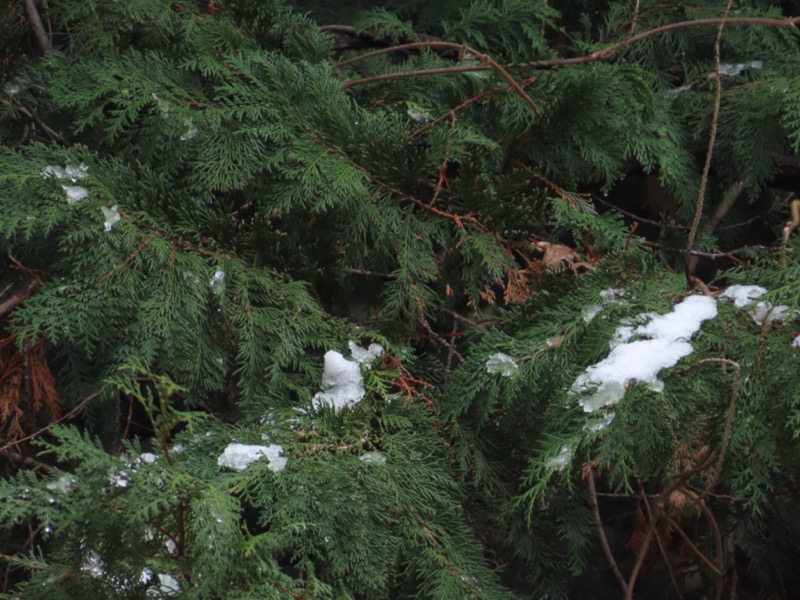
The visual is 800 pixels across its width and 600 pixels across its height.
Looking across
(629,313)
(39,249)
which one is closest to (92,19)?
(39,249)

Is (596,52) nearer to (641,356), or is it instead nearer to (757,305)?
(757,305)

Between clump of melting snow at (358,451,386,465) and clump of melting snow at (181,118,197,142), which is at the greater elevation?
clump of melting snow at (181,118,197,142)

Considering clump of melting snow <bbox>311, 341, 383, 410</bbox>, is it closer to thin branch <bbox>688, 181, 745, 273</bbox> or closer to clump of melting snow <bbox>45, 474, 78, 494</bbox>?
clump of melting snow <bbox>45, 474, 78, 494</bbox>

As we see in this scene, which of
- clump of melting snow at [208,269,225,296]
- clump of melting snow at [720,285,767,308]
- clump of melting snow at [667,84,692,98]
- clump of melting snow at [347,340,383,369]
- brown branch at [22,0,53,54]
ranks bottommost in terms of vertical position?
clump of melting snow at [347,340,383,369]

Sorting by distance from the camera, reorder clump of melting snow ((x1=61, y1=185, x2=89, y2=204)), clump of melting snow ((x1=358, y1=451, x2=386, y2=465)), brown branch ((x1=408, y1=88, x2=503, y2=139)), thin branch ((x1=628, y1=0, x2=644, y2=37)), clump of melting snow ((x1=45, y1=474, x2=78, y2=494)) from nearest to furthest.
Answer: clump of melting snow ((x1=45, y1=474, x2=78, y2=494)) < clump of melting snow ((x1=358, y1=451, x2=386, y2=465)) < clump of melting snow ((x1=61, y1=185, x2=89, y2=204)) < brown branch ((x1=408, y1=88, x2=503, y2=139)) < thin branch ((x1=628, y1=0, x2=644, y2=37))

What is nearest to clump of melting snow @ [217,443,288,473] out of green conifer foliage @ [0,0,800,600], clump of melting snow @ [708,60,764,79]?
green conifer foliage @ [0,0,800,600]

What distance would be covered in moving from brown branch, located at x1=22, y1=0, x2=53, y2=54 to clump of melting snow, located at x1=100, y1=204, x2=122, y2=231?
1.43 feet

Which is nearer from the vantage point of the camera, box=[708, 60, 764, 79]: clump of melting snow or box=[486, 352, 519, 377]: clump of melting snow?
box=[486, 352, 519, 377]: clump of melting snow

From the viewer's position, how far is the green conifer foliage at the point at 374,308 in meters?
1.01

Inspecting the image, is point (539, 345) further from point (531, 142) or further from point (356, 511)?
point (531, 142)

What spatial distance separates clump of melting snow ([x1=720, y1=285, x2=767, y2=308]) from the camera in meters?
1.15

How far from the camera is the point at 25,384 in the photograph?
53.4 inches

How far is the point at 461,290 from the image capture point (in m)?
1.65

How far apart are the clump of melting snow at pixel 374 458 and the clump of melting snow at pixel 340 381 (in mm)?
94
